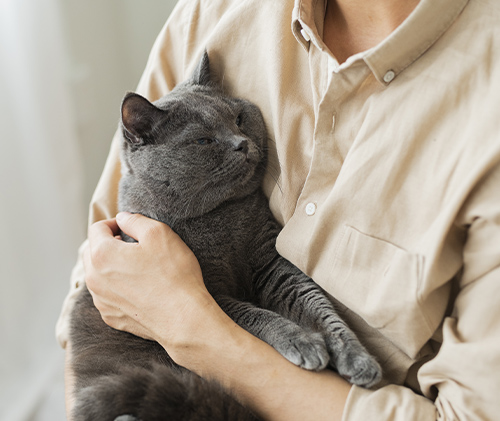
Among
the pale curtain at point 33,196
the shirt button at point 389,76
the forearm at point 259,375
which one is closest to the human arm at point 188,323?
the forearm at point 259,375

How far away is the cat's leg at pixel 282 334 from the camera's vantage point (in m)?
0.90

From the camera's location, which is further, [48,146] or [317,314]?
[48,146]

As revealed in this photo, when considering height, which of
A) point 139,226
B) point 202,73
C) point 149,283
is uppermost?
point 202,73

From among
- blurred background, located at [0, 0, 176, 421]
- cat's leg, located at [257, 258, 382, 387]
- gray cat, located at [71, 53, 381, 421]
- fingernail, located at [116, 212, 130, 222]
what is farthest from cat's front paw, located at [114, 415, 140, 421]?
blurred background, located at [0, 0, 176, 421]

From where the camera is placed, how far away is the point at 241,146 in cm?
106

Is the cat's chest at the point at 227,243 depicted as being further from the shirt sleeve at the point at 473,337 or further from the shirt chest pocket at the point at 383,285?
the shirt sleeve at the point at 473,337

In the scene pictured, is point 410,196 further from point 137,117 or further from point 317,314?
point 137,117

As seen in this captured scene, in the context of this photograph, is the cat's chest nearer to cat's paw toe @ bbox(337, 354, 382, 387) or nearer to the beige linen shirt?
the beige linen shirt

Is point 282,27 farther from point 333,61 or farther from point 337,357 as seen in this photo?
point 337,357

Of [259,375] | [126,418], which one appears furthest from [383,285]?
[126,418]

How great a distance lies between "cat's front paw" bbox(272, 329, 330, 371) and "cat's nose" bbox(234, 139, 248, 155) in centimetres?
42

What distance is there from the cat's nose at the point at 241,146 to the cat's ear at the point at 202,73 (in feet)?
0.78

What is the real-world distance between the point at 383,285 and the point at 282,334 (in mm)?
254

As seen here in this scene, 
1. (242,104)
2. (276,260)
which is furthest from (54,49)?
(276,260)
